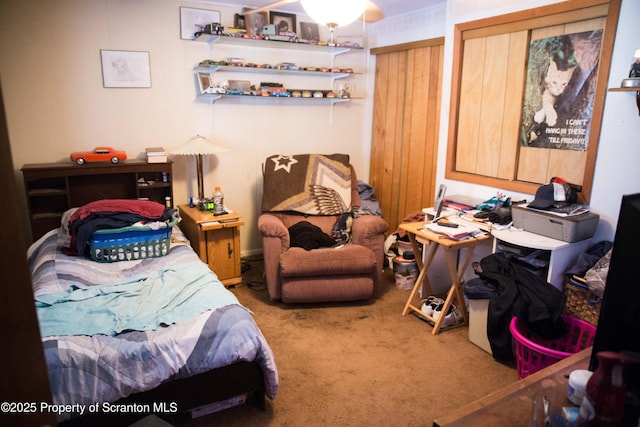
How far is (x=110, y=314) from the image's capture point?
2016 millimetres

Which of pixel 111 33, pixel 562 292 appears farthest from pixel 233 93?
pixel 562 292

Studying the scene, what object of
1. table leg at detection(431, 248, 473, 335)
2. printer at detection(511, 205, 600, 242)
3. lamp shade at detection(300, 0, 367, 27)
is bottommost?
table leg at detection(431, 248, 473, 335)

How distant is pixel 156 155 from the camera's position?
3.47 meters

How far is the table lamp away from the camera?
139 inches

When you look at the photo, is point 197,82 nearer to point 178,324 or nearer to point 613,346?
point 178,324

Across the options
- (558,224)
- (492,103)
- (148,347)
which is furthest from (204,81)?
(558,224)

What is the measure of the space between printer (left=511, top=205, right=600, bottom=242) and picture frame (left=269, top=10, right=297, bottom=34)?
2.64 meters

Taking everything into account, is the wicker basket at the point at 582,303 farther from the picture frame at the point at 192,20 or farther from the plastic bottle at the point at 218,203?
the picture frame at the point at 192,20

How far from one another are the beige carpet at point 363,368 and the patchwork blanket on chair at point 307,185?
2.79 ft

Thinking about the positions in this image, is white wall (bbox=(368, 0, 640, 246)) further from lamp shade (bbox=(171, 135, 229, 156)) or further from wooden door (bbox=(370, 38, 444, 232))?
lamp shade (bbox=(171, 135, 229, 156))

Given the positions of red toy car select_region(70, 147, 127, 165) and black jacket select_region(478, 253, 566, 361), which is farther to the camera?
red toy car select_region(70, 147, 127, 165)

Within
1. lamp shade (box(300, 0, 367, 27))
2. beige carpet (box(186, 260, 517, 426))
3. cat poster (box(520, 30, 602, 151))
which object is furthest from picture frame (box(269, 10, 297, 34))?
beige carpet (box(186, 260, 517, 426))

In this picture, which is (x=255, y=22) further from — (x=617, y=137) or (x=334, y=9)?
(x=617, y=137)

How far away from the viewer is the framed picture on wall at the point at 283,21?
156 inches
